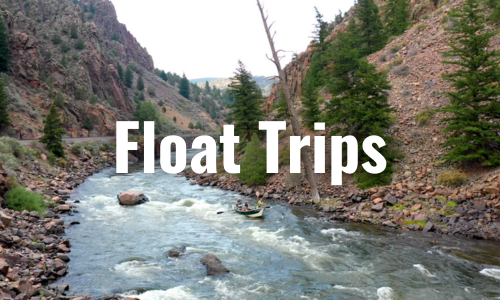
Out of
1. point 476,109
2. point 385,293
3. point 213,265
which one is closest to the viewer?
point 385,293

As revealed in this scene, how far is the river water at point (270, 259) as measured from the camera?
10.9 meters

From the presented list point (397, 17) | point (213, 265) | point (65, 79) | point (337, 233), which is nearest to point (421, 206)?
point (337, 233)

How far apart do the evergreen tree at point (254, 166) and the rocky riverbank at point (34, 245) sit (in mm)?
13017

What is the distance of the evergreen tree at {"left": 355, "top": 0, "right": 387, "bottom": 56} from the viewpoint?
39.9 metres

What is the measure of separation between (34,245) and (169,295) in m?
5.99

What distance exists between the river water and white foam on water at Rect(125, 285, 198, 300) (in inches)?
1.2

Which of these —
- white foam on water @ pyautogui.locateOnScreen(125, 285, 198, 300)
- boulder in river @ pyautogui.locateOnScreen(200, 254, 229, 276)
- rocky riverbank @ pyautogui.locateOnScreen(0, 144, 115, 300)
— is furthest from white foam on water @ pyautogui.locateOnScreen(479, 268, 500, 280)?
rocky riverbank @ pyautogui.locateOnScreen(0, 144, 115, 300)

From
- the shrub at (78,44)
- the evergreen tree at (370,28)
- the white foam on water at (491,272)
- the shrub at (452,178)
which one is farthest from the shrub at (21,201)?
the shrub at (78,44)

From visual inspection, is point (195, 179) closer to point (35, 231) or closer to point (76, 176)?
point (76, 176)

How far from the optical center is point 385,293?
419 inches

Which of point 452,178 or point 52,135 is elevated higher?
point 52,135

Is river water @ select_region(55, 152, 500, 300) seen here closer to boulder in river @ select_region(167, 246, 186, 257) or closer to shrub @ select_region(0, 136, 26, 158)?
boulder in river @ select_region(167, 246, 186, 257)

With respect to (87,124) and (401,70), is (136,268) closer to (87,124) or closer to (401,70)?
(401,70)

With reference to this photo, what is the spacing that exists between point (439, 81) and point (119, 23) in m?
152
